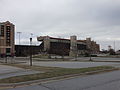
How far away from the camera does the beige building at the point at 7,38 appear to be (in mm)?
102562

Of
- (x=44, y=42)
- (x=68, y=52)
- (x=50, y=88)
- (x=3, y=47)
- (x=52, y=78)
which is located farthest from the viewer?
(x=44, y=42)

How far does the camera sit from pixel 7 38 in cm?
10488

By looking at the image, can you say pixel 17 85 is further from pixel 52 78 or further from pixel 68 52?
pixel 68 52

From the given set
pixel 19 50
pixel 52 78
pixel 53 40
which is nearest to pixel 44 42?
pixel 53 40

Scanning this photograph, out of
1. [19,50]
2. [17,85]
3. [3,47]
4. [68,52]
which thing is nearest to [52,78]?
[17,85]

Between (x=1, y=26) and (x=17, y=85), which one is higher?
(x=1, y=26)

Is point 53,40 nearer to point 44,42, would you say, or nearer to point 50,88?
point 44,42

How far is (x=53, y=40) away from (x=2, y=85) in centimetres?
10353

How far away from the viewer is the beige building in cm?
10256

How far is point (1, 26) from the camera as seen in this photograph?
10506 centimetres

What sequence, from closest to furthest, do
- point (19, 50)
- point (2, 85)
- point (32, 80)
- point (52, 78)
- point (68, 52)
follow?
point (2, 85) → point (32, 80) → point (52, 78) → point (68, 52) → point (19, 50)

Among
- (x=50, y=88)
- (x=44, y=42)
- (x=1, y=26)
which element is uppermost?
(x=1, y=26)

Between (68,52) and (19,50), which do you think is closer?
(68,52)

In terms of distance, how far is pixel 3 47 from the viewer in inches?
4021
